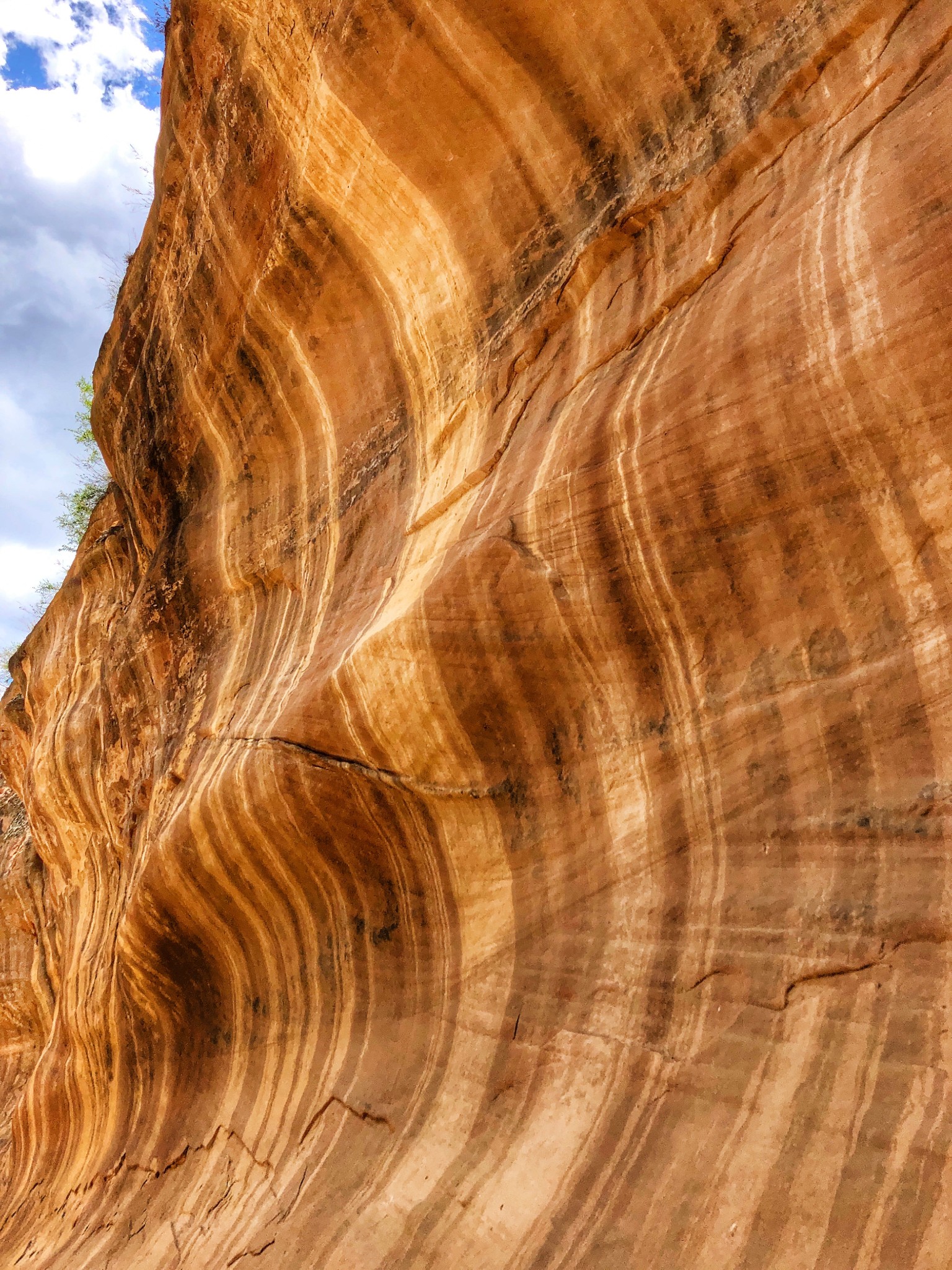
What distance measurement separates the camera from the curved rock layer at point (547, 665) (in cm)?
285

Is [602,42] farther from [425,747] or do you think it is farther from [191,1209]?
[191,1209]

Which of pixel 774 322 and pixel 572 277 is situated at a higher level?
pixel 572 277

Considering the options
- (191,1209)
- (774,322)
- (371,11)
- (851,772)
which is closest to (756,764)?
(851,772)

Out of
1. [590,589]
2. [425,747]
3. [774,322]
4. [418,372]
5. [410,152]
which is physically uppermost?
[410,152]

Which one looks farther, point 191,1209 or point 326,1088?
point 191,1209

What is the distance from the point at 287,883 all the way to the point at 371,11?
15.6ft

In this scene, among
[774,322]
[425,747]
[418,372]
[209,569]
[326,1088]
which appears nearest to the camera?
[774,322]

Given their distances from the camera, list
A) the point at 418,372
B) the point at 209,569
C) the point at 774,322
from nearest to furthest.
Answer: the point at 774,322
the point at 418,372
the point at 209,569

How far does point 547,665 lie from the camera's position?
3863mm

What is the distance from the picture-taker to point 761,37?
389 centimetres

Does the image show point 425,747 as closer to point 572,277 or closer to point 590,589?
point 590,589

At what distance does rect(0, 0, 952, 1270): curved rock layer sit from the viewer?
2850 millimetres

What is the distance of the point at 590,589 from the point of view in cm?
370

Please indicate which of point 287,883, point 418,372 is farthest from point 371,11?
point 287,883
